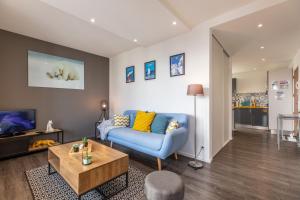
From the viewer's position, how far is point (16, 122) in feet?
10.1

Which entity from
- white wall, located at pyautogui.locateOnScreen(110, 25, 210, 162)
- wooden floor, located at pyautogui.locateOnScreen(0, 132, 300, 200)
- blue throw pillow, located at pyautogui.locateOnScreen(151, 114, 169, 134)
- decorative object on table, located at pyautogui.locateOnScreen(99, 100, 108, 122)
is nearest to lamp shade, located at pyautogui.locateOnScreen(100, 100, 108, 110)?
decorative object on table, located at pyautogui.locateOnScreen(99, 100, 108, 122)

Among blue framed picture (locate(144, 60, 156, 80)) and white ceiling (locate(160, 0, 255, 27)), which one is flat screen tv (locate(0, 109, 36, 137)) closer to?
blue framed picture (locate(144, 60, 156, 80))

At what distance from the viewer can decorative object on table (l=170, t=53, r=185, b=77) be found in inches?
123

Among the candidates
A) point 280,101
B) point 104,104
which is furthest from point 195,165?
point 280,101

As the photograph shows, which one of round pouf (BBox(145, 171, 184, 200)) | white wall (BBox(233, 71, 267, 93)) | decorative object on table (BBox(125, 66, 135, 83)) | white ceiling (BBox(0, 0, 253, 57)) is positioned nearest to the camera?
round pouf (BBox(145, 171, 184, 200))

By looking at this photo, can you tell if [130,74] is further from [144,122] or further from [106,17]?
[106,17]

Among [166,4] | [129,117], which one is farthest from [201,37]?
[129,117]

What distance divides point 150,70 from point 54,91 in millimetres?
2549

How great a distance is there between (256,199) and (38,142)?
4.17m

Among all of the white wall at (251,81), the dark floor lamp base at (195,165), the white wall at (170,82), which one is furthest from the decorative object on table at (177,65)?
the white wall at (251,81)

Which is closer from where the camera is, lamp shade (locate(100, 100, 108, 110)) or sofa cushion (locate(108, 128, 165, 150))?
sofa cushion (locate(108, 128, 165, 150))

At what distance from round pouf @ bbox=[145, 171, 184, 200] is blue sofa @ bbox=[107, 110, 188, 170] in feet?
3.04

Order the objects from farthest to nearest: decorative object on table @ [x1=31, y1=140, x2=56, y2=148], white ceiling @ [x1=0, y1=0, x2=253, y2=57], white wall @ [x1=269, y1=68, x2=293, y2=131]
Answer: white wall @ [x1=269, y1=68, x2=293, y2=131]
decorative object on table @ [x1=31, y1=140, x2=56, y2=148]
white ceiling @ [x1=0, y1=0, x2=253, y2=57]

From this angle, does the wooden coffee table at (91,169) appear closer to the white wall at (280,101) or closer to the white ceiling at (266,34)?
the white ceiling at (266,34)
